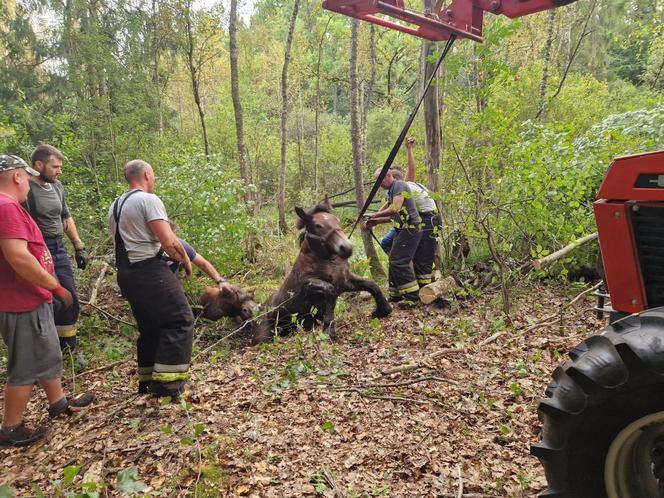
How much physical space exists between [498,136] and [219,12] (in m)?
13.0

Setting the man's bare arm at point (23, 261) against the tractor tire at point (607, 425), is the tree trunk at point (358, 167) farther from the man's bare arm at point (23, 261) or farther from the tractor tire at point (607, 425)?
the tractor tire at point (607, 425)

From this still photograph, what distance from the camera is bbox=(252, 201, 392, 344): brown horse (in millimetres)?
6629

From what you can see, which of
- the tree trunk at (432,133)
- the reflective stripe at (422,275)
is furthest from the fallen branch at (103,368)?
the tree trunk at (432,133)

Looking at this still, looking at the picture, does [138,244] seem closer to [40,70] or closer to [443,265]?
[443,265]

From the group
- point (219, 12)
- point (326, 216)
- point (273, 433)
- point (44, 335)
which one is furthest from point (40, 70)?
point (273, 433)

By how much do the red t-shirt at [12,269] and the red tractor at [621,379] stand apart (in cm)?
390

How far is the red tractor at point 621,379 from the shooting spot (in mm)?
1927

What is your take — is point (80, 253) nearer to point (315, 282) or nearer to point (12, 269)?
point (12, 269)

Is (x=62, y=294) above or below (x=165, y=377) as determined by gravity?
above

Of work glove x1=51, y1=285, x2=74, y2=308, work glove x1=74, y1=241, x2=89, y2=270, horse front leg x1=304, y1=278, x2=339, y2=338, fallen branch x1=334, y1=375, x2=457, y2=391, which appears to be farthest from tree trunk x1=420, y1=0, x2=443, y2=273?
work glove x1=51, y1=285, x2=74, y2=308

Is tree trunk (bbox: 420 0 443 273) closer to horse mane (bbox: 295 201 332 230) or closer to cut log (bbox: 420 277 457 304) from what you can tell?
cut log (bbox: 420 277 457 304)

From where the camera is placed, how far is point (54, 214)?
5570mm

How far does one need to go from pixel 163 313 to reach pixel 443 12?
13.2 feet

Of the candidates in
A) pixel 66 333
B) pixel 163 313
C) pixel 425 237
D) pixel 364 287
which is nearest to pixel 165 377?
pixel 163 313
